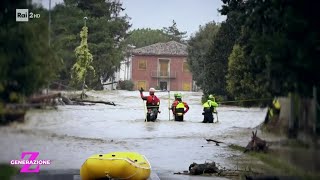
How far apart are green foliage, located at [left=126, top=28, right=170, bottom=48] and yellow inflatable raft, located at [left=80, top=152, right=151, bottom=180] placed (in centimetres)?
178

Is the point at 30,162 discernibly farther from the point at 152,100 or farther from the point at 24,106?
the point at 152,100

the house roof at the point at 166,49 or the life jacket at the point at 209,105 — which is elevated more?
the house roof at the point at 166,49

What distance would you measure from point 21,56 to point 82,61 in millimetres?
3288

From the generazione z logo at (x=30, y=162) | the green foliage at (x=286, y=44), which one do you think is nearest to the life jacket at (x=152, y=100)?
the generazione z logo at (x=30, y=162)

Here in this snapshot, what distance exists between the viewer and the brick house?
9613mm

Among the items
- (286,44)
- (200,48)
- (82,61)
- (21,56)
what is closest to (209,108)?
(200,48)

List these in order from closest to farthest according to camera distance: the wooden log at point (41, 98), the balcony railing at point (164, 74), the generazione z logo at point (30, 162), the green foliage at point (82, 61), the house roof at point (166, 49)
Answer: the wooden log at point (41, 98), the generazione z logo at point (30, 162), the green foliage at point (82, 61), the balcony railing at point (164, 74), the house roof at point (166, 49)

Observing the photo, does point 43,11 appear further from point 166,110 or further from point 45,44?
point 166,110

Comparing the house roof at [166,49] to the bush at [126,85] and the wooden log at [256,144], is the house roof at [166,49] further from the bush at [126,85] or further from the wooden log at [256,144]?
the wooden log at [256,144]

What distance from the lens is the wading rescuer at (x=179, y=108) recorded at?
32.2ft

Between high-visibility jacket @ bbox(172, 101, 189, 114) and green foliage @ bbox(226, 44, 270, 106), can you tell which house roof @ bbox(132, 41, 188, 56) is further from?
green foliage @ bbox(226, 44, 270, 106)

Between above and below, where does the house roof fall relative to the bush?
above

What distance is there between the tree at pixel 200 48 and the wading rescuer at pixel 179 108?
0.39 m

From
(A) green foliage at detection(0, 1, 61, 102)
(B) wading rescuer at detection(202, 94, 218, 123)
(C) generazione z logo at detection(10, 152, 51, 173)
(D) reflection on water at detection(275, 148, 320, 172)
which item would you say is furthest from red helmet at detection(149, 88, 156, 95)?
(A) green foliage at detection(0, 1, 61, 102)
